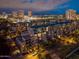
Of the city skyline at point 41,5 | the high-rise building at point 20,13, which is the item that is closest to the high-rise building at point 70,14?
the city skyline at point 41,5

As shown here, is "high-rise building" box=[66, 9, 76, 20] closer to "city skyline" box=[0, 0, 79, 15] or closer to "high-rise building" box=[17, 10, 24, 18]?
"city skyline" box=[0, 0, 79, 15]

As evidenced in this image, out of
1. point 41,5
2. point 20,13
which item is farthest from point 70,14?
point 20,13

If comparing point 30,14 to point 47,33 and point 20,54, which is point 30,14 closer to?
point 47,33

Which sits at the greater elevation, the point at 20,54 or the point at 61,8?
the point at 61,8

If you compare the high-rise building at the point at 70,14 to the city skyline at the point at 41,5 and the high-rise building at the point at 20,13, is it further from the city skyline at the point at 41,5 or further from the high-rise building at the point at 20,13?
the high-rise building at the point at 20,13

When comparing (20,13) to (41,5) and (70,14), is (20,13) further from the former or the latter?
(70,14)

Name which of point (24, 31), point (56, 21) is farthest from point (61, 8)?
point (24, 31)

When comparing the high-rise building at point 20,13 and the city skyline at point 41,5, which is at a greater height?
the city skyline at point 41,5

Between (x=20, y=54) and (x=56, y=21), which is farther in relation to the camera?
(x=56, y=21)
